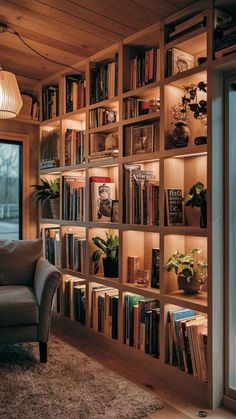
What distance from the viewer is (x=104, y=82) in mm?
2941

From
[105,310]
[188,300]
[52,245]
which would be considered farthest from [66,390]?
[52,245]

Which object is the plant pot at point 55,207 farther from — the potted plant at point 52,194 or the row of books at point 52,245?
the row of books at point 52,245

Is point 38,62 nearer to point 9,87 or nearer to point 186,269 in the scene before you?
point 9,87

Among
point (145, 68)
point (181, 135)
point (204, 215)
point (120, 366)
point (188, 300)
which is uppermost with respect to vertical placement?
point (145, 68)

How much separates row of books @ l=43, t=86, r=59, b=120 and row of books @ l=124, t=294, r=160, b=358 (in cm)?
191

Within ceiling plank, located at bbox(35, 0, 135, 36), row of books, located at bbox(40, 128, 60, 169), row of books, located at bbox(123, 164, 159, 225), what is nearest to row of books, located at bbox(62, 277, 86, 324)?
row of books, located at bbox(123, 164, 159, 225)

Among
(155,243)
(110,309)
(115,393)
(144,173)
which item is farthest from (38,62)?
(115,393)

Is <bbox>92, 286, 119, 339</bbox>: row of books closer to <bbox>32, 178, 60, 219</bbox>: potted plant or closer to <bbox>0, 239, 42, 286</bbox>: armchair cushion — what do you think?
<bbox>0, 239, 42, 286</bbox>: armchair cushion

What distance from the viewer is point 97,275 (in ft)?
9.96

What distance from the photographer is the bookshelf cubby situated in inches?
83.0

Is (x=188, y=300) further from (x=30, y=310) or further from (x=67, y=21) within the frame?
(x=67, y=21)

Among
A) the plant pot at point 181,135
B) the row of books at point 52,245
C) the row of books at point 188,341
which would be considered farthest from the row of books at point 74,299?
the plant pot at point 181,135

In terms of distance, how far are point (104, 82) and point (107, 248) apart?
133cm

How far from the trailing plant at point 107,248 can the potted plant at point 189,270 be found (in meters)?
0.59
